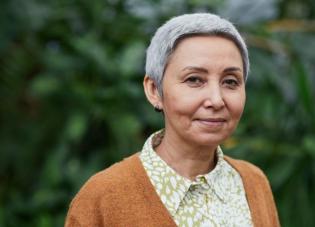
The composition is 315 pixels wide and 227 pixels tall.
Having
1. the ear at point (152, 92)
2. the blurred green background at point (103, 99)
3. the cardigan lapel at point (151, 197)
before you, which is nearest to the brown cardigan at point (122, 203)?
the cardigan lapel at point (151, 197)

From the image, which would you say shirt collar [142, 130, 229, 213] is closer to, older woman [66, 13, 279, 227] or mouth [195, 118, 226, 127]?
older woman [66, 13, 279, 227]

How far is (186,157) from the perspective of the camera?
1.84 metres

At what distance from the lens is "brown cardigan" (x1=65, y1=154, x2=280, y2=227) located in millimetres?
1742

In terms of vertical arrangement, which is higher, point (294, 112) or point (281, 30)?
point (281, 30)

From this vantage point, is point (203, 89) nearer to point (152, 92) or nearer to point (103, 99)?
point (152, 92)

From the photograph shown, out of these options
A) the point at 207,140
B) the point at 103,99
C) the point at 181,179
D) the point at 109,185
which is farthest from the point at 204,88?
the point at 103,99

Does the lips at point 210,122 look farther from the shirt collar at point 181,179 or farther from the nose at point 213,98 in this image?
the shirt collar at point 181,179

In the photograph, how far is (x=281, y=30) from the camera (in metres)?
4.97

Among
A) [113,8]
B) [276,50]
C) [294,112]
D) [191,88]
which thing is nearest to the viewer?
[191,88]

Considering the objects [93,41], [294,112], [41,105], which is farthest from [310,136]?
[41,105]

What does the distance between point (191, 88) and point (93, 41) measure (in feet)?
10.0

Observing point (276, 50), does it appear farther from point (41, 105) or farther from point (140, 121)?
point (41, 105)

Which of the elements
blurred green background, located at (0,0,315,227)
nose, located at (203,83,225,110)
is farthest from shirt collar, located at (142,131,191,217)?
blurred green background, located at (0,0,315,227)

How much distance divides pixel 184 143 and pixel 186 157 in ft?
0.15
